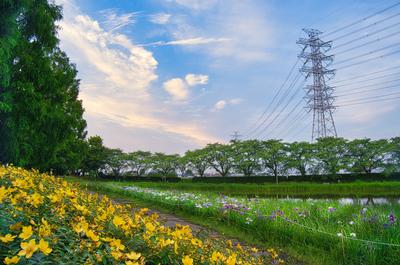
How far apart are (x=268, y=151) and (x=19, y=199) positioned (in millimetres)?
31765

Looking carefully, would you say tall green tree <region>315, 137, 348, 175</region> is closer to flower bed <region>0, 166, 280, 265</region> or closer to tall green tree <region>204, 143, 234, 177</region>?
tall green tree <region>204, 143, 234, 177</region>

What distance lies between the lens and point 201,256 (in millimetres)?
1970

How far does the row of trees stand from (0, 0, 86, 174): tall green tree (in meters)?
22.0

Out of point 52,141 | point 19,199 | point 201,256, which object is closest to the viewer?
point 201,256

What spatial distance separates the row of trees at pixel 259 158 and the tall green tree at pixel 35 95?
72.3 feet

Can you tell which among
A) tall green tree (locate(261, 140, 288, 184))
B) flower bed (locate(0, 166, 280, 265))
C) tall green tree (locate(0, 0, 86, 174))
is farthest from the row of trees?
flower bed (locate(0, 166, 280, 265))

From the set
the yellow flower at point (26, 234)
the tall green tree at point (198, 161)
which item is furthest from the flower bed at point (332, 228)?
the tall green tree at point (198, 161)

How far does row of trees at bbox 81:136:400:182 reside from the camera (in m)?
29.6

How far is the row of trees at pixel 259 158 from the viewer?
29.6 meters

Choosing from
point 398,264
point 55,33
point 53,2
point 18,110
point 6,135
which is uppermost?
point 53,2

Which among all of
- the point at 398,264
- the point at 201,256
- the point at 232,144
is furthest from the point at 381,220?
the point at 232,144

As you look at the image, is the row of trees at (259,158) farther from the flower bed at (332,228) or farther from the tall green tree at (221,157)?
the flower bed at (332,228)

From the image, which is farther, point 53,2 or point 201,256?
point 53,2

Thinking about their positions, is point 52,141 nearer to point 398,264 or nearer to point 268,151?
point 398,264
